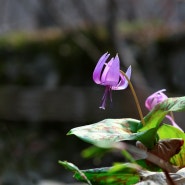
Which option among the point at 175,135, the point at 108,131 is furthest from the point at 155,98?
the point at 108,131

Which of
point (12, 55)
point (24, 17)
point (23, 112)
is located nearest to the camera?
point (23, 112)

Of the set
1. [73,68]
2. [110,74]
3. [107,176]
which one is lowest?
[73,68]

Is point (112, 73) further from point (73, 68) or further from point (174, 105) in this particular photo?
point (73, 68)

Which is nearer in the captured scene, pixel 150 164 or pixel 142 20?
pixel 150 164

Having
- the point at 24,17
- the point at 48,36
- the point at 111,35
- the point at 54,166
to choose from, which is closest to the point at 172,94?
the point at 111,35

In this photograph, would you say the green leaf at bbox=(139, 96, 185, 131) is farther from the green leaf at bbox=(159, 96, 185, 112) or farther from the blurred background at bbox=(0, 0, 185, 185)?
the blurred background at bbox=(0, 0, 185, 185)

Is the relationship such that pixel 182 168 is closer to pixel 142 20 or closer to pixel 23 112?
pixel 23 112

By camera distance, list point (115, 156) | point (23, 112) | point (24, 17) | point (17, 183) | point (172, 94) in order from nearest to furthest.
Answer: point (17, 183) → point (115, 156) → point (172, 94) → point (23, 112) → point (24, 17)
